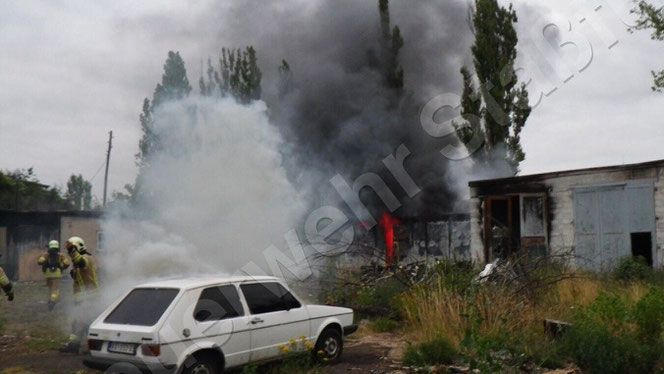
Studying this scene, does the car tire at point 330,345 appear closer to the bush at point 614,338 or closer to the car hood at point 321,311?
the car hood at point 321,311

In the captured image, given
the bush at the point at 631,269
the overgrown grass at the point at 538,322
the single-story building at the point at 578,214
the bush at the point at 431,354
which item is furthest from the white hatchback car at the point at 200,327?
the bush at the point at 631,269

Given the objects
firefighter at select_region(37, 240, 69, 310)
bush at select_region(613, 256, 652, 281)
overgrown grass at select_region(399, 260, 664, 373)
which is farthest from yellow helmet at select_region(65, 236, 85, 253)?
bush at select_region(613, 256, 652, 281)

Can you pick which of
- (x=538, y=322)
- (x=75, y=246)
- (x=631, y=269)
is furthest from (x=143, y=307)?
(x=631, y=269)

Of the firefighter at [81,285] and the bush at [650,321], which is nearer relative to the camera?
the bush at [650,321]

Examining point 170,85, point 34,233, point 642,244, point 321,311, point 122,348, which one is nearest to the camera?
point 122,348

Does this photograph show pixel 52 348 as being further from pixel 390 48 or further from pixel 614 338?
pixel 390 48

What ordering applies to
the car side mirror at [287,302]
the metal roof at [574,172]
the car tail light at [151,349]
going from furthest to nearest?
the metal roof at [574,172] < the car side mirror at [287,302] < the car tail light at [151,349]

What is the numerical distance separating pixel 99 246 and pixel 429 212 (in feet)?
46.3

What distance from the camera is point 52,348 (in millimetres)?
10500

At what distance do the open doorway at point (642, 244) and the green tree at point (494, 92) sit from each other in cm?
980

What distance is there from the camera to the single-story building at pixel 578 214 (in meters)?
15.5

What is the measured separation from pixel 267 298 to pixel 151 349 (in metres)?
1.88

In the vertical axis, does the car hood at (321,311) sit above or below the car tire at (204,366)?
above

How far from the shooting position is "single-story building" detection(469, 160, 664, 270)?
50.8 ft
